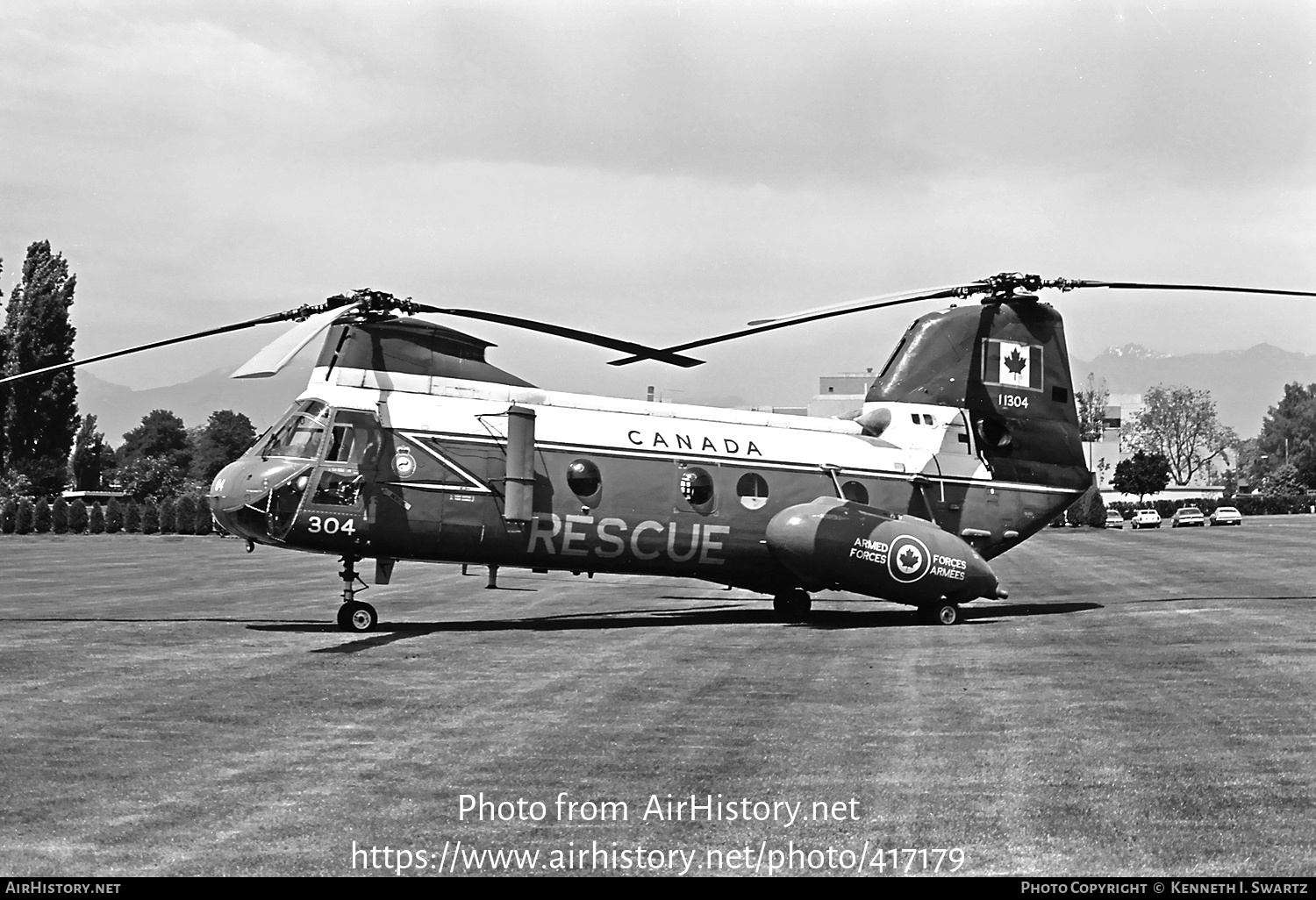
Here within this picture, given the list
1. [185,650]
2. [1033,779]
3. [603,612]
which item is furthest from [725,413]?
[1033,779]

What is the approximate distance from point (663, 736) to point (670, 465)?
11.5 metres

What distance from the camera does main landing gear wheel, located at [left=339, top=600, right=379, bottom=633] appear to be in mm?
20281

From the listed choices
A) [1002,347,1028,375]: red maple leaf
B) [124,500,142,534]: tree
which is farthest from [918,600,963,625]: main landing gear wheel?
[124,500,142,534]: tree

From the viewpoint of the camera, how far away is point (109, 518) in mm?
82562

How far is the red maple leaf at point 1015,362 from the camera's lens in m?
25.2

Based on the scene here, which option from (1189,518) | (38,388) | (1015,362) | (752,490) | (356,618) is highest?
(38,388)

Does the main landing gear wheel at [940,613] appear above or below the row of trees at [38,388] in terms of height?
below

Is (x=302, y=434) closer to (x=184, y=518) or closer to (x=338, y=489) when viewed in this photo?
(x=338, y=489)

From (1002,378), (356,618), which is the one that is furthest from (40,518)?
(1002,378)

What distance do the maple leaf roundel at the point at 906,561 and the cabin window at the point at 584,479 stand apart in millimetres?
5187

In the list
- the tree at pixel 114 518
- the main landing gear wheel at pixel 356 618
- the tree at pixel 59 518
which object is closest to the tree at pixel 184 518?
the tree at pixel 114 518

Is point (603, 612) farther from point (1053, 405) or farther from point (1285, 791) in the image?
point (1285, 791)

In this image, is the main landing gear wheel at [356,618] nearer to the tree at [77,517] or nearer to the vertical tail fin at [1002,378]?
the vertical tail fin at [1002,378]

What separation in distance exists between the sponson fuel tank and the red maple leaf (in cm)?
415
